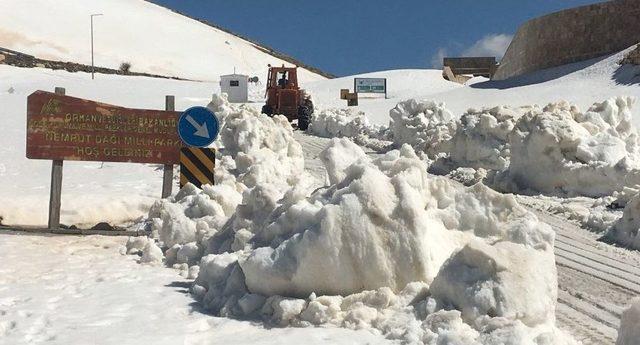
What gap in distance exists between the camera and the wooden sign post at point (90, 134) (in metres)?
8.04

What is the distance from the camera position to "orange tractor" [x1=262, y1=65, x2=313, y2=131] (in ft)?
72.4

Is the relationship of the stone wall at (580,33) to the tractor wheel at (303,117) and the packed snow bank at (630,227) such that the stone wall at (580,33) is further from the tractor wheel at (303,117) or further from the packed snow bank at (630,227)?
the packed snow bank at (630,227)

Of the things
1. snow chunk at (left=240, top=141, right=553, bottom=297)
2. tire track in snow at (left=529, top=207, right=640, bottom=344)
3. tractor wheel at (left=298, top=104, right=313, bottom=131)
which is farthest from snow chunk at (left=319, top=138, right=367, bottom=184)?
tractor wheel at (left=298, top=104, right=313, bottom=131)

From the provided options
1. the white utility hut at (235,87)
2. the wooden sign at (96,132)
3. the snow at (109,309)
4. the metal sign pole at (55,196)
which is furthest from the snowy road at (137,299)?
the white utility hut at (235,87)

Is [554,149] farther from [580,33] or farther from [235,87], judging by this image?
[235,87]

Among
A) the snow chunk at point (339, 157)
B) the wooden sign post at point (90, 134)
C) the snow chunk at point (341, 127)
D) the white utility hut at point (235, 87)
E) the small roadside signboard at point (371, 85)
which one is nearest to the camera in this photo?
the snow chunk at point (339, 157)

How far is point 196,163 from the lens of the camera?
816 cm

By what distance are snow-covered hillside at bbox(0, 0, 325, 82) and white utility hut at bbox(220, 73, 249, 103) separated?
19.1m

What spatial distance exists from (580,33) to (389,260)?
25139 millimetres

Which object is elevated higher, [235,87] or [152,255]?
[235,87]

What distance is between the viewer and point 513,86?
26.9 meters

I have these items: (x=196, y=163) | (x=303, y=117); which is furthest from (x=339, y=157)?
(x=303, y=117)

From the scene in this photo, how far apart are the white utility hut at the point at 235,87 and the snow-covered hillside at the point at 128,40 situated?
19103mm

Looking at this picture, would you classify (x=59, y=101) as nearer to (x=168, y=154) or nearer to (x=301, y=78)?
(x=168, y=154)
